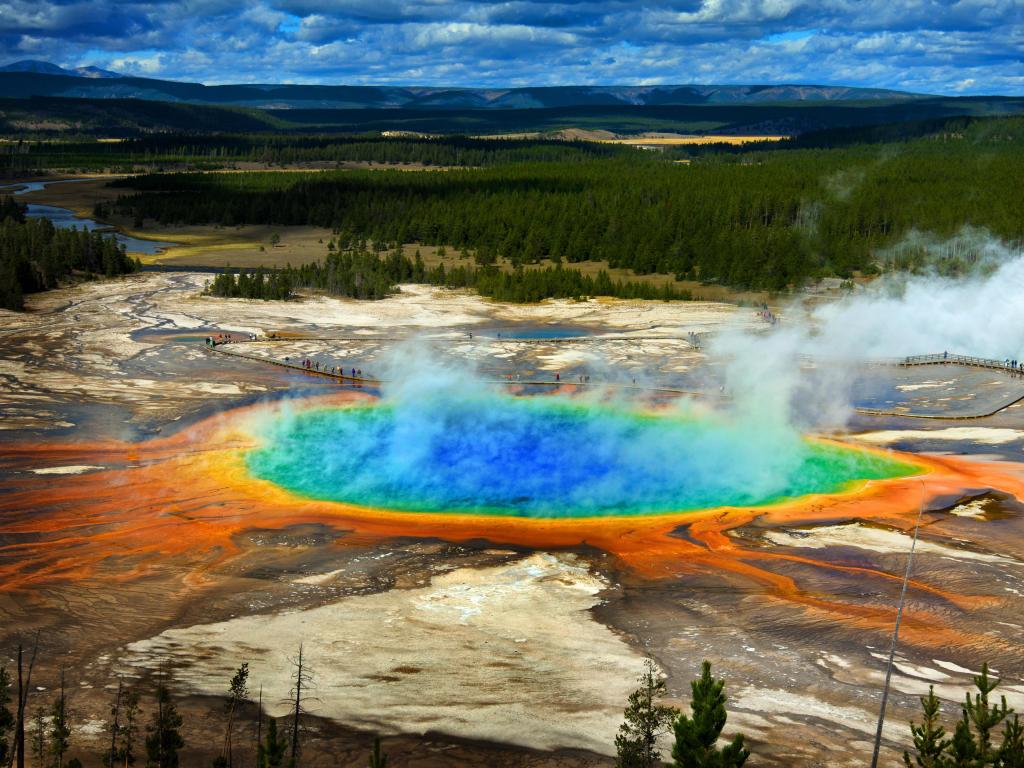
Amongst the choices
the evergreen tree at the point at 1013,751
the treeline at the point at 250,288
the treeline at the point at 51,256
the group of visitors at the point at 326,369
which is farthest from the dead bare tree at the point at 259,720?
the treeline at the point at 51,256

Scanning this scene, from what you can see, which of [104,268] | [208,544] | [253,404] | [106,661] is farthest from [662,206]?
[106,661]

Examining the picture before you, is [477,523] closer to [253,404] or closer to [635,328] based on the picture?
[253,404]

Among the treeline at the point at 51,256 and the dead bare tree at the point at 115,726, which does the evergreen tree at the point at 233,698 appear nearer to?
the dead bare tree at the point at 115,726

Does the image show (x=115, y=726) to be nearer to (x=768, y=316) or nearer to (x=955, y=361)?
(x=955, y=361)

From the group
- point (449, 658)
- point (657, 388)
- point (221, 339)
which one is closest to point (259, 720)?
point (449, 658)

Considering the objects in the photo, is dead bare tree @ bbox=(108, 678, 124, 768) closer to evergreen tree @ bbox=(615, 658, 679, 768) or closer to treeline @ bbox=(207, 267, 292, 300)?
evergreen tree @ bbox=(615, 658, 679, 768)

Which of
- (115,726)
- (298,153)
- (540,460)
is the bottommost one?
(540,460)

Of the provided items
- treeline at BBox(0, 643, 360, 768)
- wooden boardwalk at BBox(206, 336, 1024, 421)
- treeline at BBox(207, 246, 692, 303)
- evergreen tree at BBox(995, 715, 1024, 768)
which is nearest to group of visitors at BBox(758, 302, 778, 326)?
treeline at BBox(207, 246, 692, 303)
